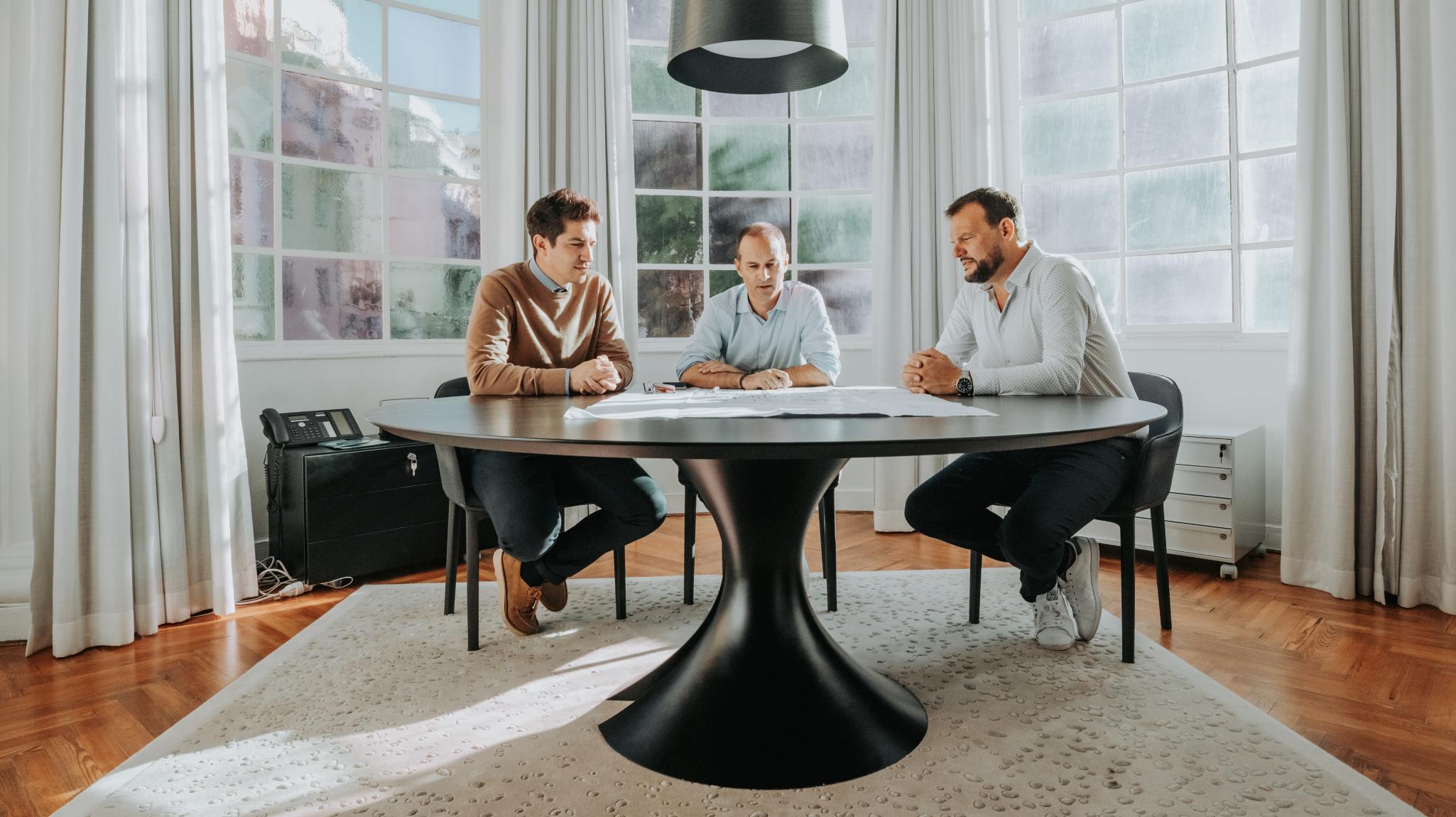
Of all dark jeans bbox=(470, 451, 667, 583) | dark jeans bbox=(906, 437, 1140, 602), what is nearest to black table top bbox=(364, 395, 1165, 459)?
dark jeans bbox=(906, 437, 1140, 602)

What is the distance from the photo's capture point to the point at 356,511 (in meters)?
2.96

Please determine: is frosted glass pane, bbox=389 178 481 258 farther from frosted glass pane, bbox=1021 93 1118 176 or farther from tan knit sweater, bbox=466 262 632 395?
frosted glass pane, bbox=1021 93 1118 176

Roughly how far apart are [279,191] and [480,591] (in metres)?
1.74

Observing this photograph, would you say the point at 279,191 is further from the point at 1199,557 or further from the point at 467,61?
the point at 1199,557

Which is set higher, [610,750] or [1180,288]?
[1180,288]

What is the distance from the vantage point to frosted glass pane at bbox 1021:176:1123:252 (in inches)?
147

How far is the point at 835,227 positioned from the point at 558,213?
6.91 ft

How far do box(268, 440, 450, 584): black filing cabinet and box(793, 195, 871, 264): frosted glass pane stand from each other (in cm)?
214

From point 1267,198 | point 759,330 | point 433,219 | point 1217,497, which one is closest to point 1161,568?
point 1217,497

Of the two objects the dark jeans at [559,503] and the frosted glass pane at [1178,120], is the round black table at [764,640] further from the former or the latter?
the frosted glass pane at [1178,120]

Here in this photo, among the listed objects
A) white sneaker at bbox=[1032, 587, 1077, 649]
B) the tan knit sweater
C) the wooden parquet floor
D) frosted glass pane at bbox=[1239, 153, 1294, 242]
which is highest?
frosted glass pane at bbox=[1239, 153, 1294, 242]

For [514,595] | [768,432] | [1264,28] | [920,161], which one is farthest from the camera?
[920,161]

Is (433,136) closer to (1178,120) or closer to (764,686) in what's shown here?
(764,686)

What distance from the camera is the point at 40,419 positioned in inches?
90.9
